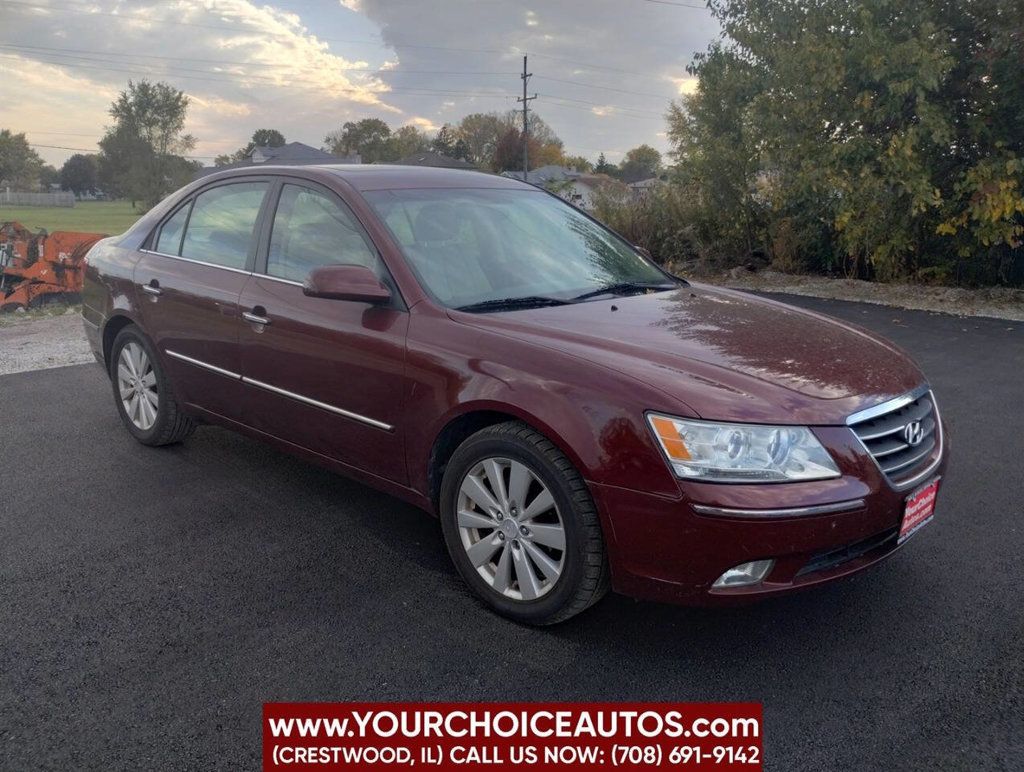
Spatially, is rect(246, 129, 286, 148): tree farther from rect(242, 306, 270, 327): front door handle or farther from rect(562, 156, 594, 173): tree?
rect(242, 306, 270, 327): front door handle

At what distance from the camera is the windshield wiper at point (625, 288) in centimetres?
374

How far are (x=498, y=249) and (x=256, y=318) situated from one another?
121cm

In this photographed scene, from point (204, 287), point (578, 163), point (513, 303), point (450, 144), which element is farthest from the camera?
point (578, 163)

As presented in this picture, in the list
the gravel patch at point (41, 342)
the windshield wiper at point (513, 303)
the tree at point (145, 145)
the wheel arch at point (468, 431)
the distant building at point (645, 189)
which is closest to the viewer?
the wheel arch at point (468, 431)

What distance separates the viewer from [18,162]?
37.9 m

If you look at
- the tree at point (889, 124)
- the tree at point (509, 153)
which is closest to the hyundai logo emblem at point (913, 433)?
the tree at point (889, 124)

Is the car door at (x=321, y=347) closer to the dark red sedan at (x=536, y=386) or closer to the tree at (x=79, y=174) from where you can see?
the dark red sedan at (x=536, y=386)

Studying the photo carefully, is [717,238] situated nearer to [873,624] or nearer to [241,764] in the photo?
[873,624]

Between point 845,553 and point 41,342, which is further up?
point 845,553

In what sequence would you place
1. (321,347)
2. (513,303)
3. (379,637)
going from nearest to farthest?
1. (379,637)
2. (513,303)
3. (321,347)

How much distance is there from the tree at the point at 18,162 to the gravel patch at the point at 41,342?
82.5ft

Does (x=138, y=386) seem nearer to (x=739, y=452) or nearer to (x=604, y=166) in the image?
(x=739, y=452)

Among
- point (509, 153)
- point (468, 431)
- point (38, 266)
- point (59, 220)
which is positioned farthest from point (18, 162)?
point (468, 431)

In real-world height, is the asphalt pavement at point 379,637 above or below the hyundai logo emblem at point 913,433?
below
